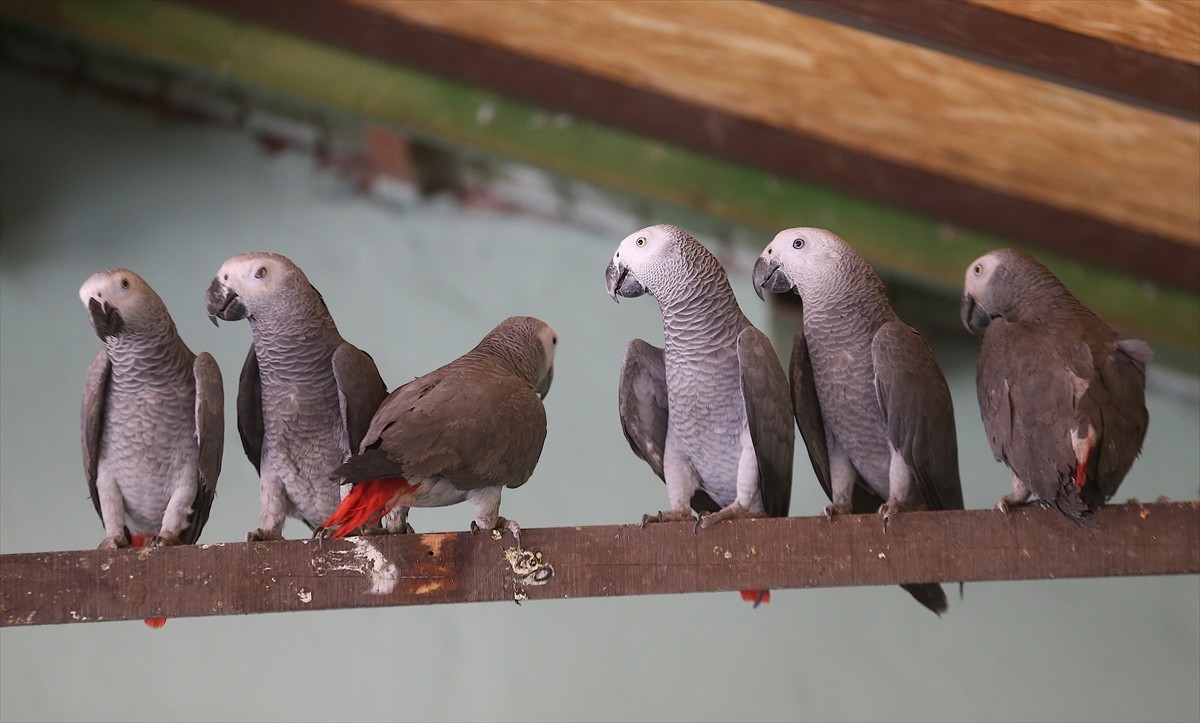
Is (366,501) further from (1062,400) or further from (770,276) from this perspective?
(1062,400)

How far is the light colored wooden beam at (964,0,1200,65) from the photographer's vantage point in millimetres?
1586

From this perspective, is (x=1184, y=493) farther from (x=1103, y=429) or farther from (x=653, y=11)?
(x=653, y=11)

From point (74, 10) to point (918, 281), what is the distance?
239 cm

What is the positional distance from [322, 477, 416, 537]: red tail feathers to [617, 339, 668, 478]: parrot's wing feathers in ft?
1.60

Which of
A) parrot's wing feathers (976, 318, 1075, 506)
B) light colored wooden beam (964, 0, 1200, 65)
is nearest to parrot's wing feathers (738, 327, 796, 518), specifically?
parrot's wing feathers (976, 318, 1075, 506)

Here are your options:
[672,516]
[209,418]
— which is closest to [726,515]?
[672,516]

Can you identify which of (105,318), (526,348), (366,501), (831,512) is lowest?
(831,512)

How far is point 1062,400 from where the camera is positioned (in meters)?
1.49

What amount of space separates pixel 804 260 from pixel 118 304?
1099mm

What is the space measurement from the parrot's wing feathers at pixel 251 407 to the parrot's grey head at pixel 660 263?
60cm

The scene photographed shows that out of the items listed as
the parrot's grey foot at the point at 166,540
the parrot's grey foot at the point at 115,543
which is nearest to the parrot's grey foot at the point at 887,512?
the parrot's grey foot at the point at 166,540

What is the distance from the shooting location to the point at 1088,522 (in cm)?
154

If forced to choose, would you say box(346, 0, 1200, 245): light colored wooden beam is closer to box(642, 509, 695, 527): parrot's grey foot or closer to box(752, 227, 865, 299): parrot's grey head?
box(752, 227, 865, 299): parrot's grey head

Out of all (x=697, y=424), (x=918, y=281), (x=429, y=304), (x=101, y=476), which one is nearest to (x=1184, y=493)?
→ (x=918, y=281)
